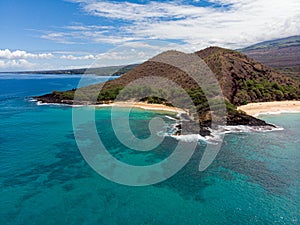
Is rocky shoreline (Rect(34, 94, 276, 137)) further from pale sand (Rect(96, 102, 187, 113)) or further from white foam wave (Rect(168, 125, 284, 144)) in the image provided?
pale sand (Rect(96, 102, 187, 113))

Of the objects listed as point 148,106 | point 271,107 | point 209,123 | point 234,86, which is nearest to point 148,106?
point 148,106

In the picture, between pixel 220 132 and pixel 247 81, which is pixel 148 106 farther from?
pixel 247 81

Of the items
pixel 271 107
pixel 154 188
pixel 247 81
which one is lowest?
pixel 154 188

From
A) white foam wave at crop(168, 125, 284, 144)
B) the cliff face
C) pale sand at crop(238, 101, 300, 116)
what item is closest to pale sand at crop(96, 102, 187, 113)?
the cliff face

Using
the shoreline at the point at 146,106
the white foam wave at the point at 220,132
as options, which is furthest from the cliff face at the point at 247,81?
the white foam wave at the point at 220,132

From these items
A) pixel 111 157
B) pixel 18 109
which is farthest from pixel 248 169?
pixel 18 109

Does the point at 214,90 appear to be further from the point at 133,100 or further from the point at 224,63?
the point at 133,100
